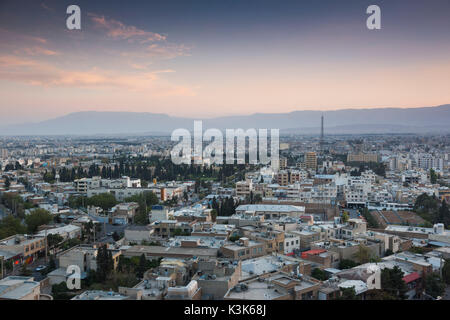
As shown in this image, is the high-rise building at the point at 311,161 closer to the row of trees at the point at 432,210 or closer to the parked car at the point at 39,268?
the row of trees at the point at 432,210

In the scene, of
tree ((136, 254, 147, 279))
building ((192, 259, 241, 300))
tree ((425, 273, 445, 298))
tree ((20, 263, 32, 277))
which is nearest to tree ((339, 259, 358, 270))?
tree ((425, 273, 445, 298))

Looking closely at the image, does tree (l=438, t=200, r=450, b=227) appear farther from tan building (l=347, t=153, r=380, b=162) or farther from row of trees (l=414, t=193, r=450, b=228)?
tan building (l=347, t=153, r=380, b=162)

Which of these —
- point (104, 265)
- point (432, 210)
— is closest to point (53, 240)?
point (104, 265)

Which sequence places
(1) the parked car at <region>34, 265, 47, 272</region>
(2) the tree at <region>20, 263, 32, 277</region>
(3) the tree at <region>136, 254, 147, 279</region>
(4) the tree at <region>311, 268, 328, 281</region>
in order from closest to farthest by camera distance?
1. (4) the tree at <region>311, 268, 328, 281</region>
2. (3) the tree at <region>136, 254, 147, 279</region>
3. (2) the tree at <region>20, 263, 32, 277</region>
4. (1) the parked car at <region>34, 265, 47, 272</region>

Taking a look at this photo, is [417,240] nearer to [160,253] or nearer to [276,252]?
[276,252]

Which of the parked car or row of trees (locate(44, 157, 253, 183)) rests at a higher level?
row of trees (locate(44, 157, 253, 183))

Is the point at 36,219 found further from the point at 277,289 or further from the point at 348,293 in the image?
the point at 348,293

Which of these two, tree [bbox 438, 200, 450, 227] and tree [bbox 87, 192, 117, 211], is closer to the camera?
tree [bbox 438, 200, 450, 227]
